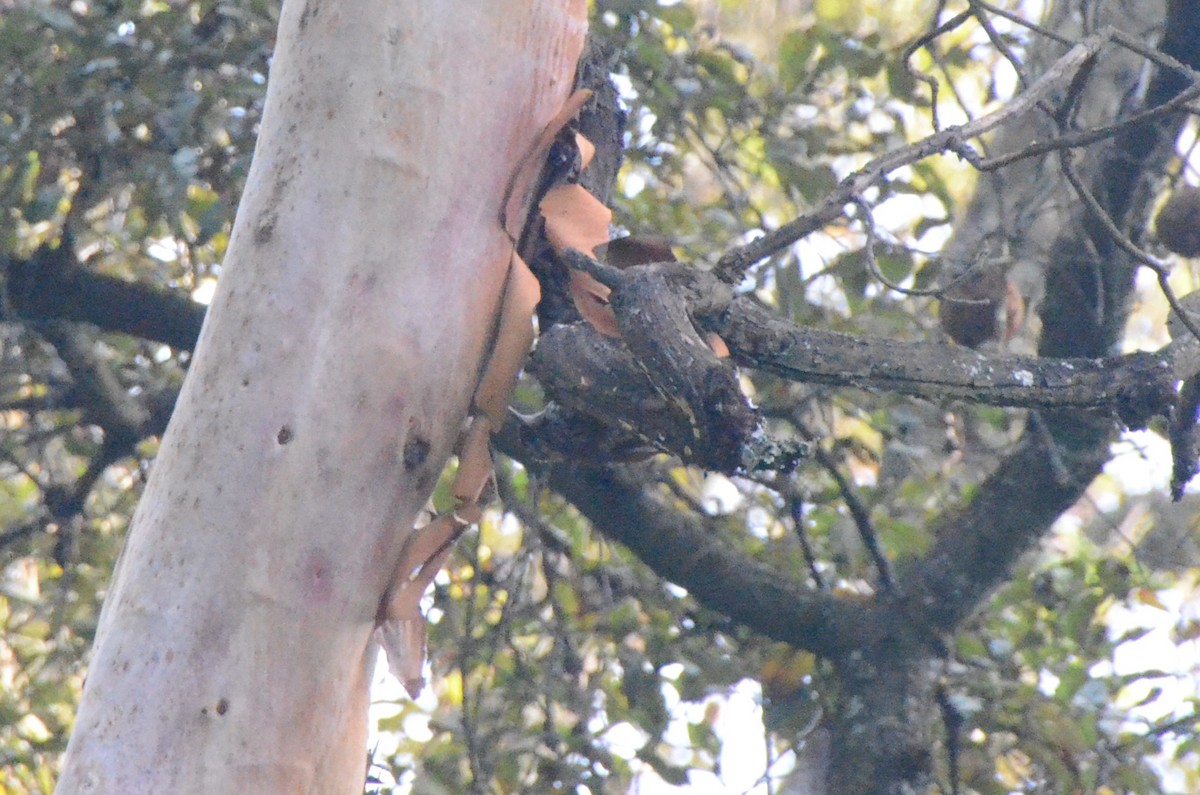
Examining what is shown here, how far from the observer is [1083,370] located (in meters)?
1.30

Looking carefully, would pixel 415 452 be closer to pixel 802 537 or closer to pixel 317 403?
pixel 317 403

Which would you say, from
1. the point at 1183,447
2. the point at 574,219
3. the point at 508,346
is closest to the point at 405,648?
the point at 508,346

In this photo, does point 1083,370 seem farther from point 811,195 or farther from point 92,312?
point 92,312

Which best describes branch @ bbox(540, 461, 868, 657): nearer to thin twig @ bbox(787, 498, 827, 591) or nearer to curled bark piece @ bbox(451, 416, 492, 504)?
thin twig @ bbox(787, 498, 827, 591)

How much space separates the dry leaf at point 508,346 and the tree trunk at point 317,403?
16mm

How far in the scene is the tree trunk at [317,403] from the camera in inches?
41.9

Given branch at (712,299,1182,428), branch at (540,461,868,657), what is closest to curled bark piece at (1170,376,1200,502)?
branch at (712,299,1182,428)

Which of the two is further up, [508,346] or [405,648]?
[508,346]

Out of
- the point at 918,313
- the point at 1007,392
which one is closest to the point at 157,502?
the point at 1007,392

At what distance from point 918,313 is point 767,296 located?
0.38 meters

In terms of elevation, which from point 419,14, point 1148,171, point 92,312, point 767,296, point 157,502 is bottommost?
point 157,502

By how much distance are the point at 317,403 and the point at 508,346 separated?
0.21 meters

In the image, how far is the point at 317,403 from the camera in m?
1.13

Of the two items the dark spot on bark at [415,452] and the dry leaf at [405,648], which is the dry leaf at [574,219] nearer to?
the dark spot on bark at [415,452]
